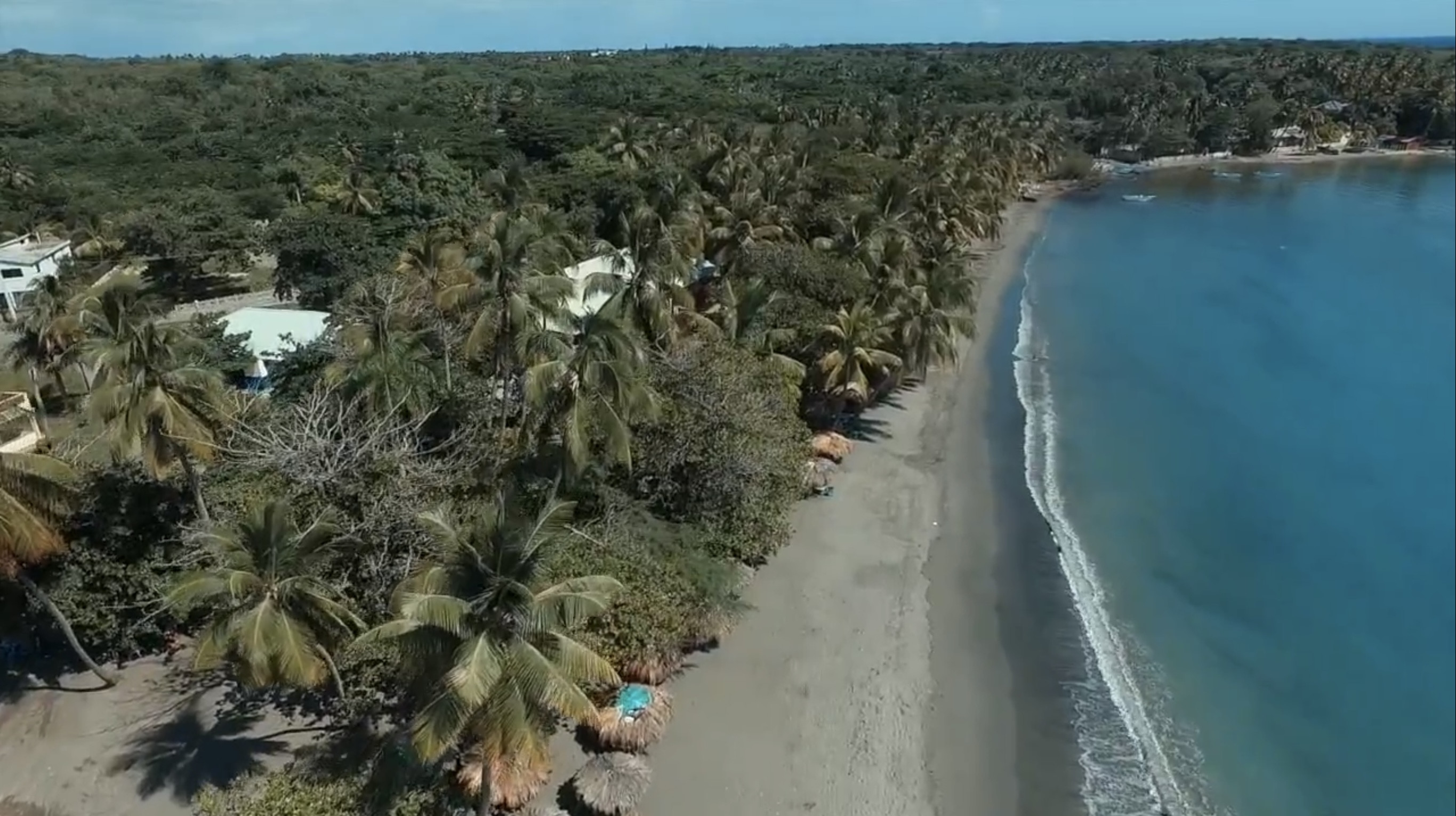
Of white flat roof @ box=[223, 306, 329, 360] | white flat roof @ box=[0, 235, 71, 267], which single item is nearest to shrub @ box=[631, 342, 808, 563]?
white flat roof @ box=[223, 306, 329, 360]

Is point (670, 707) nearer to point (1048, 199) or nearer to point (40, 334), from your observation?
point (40, 334)

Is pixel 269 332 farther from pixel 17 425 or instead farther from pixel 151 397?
pixel 151 397

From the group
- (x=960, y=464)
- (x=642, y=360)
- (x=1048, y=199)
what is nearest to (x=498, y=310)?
(x=642, y=360)

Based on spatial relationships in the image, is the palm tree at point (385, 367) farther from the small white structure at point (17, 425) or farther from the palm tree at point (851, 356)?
the palm tree at point (851, 356)

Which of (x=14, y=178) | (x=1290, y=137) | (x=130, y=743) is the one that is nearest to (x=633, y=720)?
(x=130, y=743)

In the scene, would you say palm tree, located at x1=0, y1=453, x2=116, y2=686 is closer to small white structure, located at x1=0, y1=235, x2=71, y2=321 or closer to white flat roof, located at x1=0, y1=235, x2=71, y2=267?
small white structure, located at x1=0, y1=235, x2=71, y2=321

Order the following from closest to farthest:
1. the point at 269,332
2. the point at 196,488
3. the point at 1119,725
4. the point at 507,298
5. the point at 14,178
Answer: the point at 1119,725, the point at 196,488, the point at 507,298, the point at 269,332, the point at 14,178
